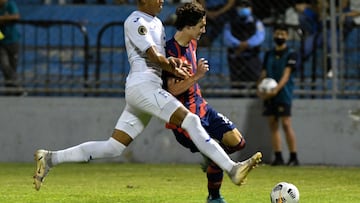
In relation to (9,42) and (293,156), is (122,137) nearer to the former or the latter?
(293,156)

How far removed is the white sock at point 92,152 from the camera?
11109mm

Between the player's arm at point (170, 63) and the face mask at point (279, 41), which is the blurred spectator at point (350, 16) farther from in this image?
the player's arm at point (170, 63)

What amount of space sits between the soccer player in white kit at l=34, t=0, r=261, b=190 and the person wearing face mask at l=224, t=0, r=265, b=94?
7.36 m

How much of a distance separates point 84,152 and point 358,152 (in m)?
7.61

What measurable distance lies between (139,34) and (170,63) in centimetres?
48

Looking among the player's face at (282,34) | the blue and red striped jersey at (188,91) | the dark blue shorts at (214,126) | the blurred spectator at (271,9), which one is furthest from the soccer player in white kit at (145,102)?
the blurred spectator at (271,9)

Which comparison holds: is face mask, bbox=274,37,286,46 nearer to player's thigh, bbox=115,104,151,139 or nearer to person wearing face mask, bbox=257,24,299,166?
person wearing face mask, bbox=257,24,299,166

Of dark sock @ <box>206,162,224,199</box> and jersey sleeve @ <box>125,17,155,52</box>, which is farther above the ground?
jersey sleeve @ <box>125,17,155,52</box>

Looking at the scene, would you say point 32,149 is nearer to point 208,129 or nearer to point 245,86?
point 245,86

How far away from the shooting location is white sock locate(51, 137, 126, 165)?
11.1m

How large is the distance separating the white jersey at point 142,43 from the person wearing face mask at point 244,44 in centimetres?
741

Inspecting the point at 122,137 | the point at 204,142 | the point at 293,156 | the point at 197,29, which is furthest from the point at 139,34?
the point at 293,156

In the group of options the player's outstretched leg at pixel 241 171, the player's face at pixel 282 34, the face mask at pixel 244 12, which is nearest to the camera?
the player's outstretched leg at pixel 241 171

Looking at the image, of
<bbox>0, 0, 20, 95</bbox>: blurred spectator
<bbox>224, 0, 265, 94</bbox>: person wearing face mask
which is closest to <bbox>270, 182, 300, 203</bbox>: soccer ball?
<bbox>224, 0, 265, 94</bbox>: person wearing face mask
